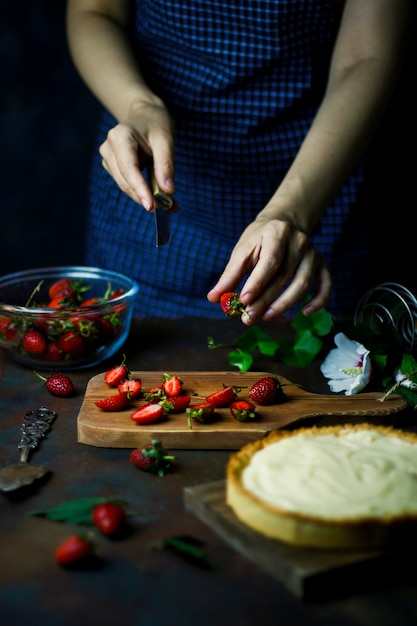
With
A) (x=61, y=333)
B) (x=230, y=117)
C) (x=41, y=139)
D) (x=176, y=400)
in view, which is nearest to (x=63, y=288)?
(x=61, y=333)

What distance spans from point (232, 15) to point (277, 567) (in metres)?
1.61

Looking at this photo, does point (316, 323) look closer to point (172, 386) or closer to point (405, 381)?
point (405, 381)

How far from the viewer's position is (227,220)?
2.33m

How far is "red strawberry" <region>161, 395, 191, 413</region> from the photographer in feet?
4.86

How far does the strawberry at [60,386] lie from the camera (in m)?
1.63

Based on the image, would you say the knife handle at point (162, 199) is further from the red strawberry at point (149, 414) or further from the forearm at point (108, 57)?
the red strawberry at point (149, 414)

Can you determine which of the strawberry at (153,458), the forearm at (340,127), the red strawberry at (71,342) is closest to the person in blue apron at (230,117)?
the forearm at (340,127)

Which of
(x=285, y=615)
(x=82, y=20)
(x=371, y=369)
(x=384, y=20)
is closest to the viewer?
(x=285, y=615)

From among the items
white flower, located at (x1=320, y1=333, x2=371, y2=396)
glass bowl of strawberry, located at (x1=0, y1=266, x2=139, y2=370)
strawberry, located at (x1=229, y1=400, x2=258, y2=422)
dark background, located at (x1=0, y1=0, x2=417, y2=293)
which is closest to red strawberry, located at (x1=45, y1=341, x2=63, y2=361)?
glass bowl of strawberry, located at (x1=0, y1=266, x2=139, y2=370)

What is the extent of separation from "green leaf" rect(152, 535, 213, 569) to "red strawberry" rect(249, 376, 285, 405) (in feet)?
1.49

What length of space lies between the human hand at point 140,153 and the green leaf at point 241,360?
38 cm

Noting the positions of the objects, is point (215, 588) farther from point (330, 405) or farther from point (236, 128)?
point (236, 128)

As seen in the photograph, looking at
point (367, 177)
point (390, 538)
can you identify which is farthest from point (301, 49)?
point (390, 538)

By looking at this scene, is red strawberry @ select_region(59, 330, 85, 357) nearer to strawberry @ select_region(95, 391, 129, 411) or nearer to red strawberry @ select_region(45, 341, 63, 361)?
red strawberry @ select_region(45, 341, 63, 361)
